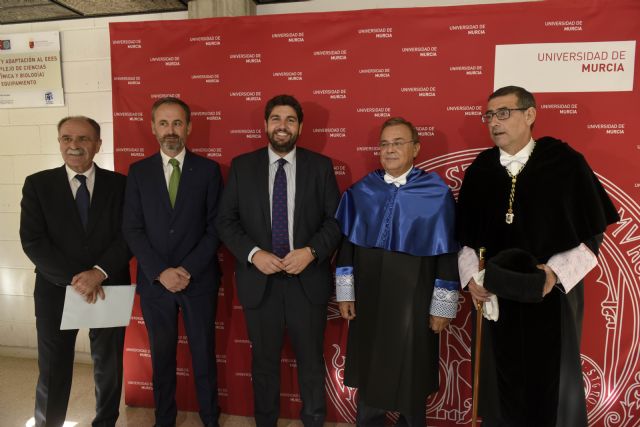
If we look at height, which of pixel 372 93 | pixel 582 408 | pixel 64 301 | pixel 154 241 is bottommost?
pixel 582 408

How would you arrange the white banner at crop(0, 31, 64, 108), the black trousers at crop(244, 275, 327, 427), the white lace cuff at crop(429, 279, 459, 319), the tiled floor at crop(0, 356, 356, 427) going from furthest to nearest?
the white banner at crop(0, 31, 64, 108), the tiled floor at crop(0, 356, 356, 427), the black trousers at crop(244, 275, 327, 427), the white lace cuff at crop(429, 279, 459, 319)

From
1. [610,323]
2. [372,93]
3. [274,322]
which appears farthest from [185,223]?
[610,323]

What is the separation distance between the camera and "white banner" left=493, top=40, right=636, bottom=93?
2.40 metres

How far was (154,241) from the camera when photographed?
90.7 inches

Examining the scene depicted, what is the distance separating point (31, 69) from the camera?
3361 millimetres

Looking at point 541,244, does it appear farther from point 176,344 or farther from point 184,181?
point 176,344

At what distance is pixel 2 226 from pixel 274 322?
9.24ft

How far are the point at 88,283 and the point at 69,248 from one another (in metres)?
0.22

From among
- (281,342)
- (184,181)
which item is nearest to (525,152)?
(281,342)

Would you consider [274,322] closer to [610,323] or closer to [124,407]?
[124,407]

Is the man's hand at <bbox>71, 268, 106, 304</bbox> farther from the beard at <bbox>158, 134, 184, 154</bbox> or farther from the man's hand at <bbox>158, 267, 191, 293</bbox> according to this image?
the beard at <bbox>158, 134, 184, 154</bbox>

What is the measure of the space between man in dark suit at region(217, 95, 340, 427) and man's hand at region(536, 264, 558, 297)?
97cm

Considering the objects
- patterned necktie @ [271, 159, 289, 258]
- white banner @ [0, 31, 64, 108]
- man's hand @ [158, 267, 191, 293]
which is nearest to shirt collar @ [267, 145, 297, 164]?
patterned necktie @ [271, 159, 289, 258]

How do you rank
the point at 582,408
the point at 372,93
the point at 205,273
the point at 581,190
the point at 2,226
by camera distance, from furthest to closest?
the point at 2,226 < the point at 372,93 < the point at 205,273 < the point at 582,408 < the point at 581,190
